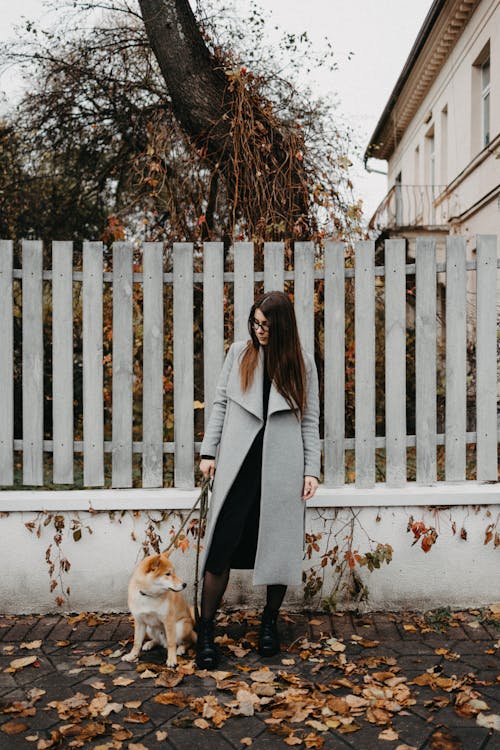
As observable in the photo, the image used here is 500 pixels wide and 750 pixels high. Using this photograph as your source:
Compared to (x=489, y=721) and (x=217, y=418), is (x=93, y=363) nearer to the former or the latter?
(x=217, y=418)

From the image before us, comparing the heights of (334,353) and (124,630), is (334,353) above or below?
above

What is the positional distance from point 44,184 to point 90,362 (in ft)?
17.6

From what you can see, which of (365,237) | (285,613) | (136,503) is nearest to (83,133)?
(365,237)

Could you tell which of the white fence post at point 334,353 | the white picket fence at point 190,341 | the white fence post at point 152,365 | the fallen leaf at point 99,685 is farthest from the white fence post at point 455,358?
the fallen leaf at point 99,685

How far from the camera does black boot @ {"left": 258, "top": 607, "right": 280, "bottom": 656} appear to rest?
3718mm

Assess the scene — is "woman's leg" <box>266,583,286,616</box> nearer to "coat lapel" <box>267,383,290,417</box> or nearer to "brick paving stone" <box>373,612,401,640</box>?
"brick paving stone" <box>373,612,401,640</box>

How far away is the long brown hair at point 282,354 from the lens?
12.1ft

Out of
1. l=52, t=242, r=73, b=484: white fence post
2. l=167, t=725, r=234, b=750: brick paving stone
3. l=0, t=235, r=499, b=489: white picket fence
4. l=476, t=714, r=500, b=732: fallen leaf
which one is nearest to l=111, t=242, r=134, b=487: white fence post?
l=0, t=235, r=499, b=489: white picket fence

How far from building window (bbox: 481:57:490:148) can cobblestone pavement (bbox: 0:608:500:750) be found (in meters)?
11.9

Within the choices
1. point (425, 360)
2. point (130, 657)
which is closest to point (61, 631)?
point (130, 657)

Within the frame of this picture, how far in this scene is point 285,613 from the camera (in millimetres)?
4363

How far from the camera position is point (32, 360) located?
4.32 meters

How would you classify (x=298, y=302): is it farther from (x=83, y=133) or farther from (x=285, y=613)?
(x=83, y=133)

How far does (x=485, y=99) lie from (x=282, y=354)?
40.8ft
